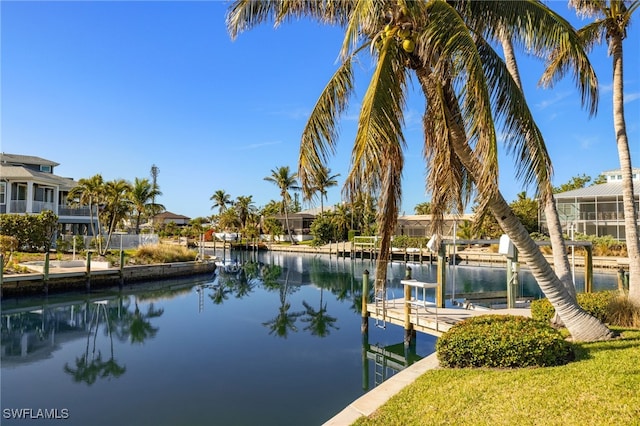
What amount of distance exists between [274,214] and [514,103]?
68393 mm

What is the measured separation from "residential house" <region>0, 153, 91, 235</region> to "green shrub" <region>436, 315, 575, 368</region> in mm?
37413

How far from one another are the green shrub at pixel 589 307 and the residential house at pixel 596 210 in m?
31.1

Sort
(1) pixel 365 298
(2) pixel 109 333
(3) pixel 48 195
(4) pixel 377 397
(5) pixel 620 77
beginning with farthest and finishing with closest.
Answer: (3) pixel 48 195, (2) pixel 109 333, (1) pixel 365 298, (5) pixel 620 77, (4) pixel 377 397

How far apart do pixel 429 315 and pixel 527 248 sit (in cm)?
493

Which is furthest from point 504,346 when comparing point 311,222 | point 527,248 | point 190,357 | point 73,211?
point 311,222

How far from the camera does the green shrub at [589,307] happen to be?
9719 mm

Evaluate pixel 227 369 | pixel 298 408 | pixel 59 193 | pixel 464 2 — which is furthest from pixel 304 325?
pixel 59 193

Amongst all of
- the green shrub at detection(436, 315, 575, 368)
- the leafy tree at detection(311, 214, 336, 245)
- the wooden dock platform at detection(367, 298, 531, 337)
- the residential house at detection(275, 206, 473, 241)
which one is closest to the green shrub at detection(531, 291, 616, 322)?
the wooden dock platform at detection(367, 298, 531, 337)

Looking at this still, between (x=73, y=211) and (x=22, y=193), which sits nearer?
(x=22, y=193)

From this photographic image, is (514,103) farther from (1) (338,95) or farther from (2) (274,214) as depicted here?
(2) (274,214)

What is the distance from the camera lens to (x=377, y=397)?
667cm

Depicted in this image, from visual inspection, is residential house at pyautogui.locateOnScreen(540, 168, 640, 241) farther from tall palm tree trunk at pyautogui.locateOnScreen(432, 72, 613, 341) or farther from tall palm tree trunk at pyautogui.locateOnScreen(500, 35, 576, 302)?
tall palm tree trunk at pyautogui.locateOnScreen(432, 72, 613, 341)

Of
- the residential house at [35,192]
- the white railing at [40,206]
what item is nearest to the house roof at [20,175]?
the residential house at [35,192]

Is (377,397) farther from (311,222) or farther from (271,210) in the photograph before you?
(271,210)
